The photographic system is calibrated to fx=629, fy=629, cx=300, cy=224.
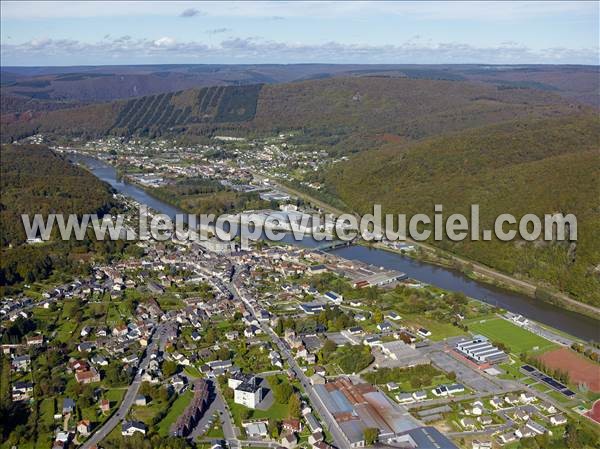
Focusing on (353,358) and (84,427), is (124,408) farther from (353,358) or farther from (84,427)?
(353,358)

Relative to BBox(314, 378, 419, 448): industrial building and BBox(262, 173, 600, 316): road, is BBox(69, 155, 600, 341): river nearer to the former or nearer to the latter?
BBox(262, 173, 600, 316): road

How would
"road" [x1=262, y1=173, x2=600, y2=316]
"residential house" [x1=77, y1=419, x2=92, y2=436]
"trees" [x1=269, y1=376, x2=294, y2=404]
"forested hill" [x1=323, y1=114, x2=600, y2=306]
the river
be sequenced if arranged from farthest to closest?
"forested hill" [x1=323, y1=114, x2=600, y2=306] < "road" [x1=262, y1=173, x2=600, y2=316] < the river < "trees" [x1=269, y1=376, x2=294, y2=404] < "residential house" [x1=77, y1=419, x2=92, y2=436]

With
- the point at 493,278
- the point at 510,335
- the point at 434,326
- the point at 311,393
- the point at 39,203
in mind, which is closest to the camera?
the point at 311,393

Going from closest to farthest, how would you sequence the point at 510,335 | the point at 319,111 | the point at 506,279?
1. the point at 510,335
2. the point at 506,279
3. the point at 319,111

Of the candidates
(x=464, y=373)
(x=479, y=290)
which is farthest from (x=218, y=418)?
(x=479, y=290)

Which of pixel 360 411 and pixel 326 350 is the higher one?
pixel 326 350

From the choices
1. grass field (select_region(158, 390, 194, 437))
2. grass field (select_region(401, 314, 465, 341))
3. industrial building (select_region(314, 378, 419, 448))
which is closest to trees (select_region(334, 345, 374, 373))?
industrial building (select_region(314, 378, 419, 448))

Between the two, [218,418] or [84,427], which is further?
[218,418]
